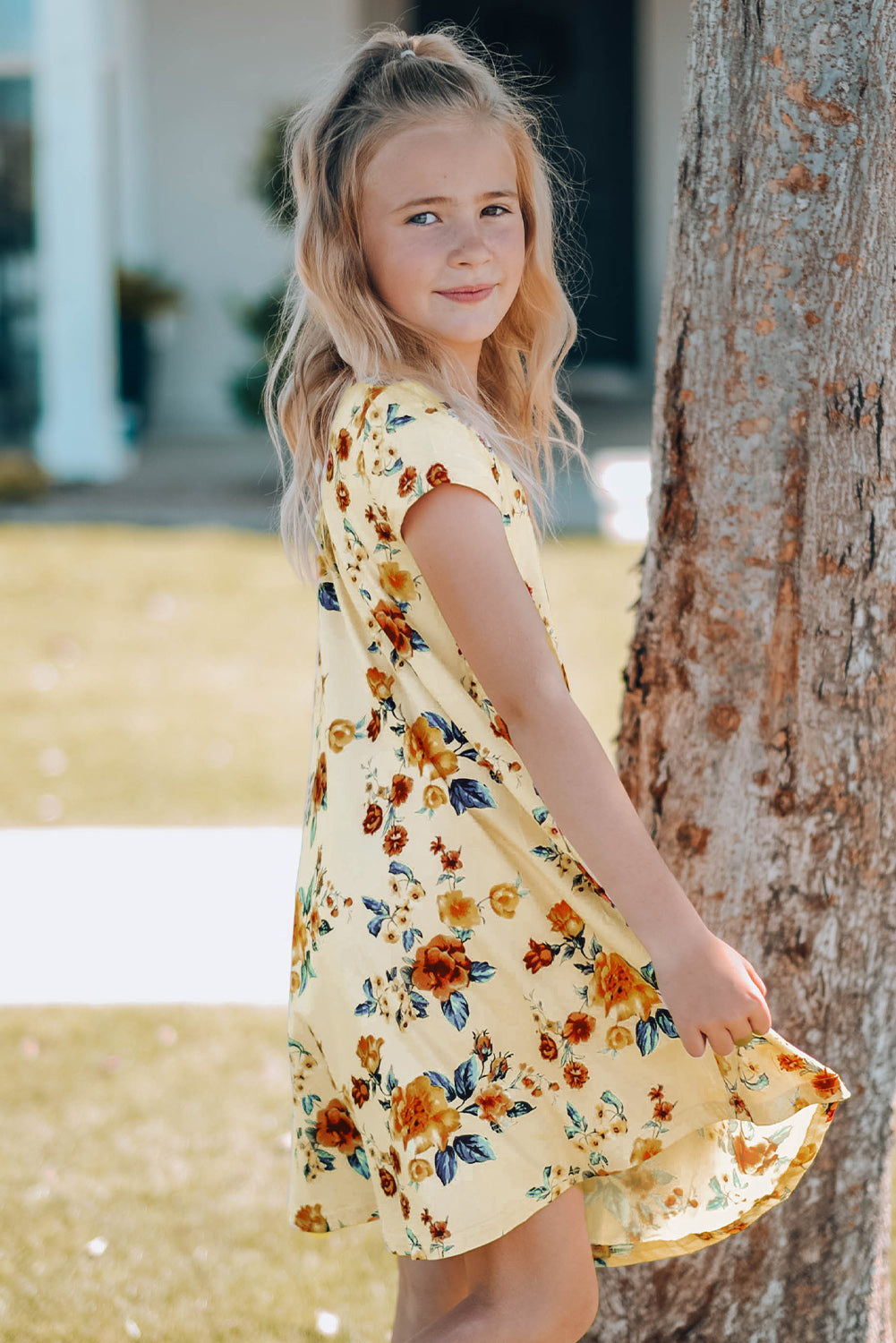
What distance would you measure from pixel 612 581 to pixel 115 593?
235 centimetres

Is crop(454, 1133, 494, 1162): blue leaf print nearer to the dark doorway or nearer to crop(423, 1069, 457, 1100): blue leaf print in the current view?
crop(423, 1069, 457, 1100): blue leaf print

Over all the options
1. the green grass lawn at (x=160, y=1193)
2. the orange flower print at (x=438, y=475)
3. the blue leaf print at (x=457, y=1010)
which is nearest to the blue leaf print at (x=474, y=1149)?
the blue leaf print at (x=457, y=1010)

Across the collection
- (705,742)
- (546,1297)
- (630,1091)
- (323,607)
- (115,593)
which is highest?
(323,607)

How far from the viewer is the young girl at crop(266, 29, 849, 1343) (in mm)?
1394

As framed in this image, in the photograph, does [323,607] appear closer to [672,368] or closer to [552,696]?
[552,696]

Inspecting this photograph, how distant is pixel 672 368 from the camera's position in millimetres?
1838

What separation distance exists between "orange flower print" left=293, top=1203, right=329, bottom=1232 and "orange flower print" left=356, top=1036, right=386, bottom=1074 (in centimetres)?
29

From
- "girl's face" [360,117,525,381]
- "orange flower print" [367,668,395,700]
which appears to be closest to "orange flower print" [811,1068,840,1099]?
"orange flower print" [367,668,395,700]

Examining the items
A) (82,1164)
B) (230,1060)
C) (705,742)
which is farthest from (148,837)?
(705,742)

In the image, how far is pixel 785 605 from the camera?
1.80 m

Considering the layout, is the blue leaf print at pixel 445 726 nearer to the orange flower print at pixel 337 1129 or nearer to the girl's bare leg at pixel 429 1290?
the orange flower print at pixel 337 1129

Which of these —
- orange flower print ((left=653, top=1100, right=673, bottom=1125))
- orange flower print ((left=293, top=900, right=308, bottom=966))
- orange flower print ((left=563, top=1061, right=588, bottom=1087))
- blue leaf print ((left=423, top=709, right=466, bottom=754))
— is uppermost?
blue leaf print ((left=423, top=709, right=466, bottom=754))

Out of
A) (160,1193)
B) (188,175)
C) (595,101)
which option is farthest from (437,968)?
(595,101)

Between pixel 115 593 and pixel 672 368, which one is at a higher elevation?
pixel 672 368
